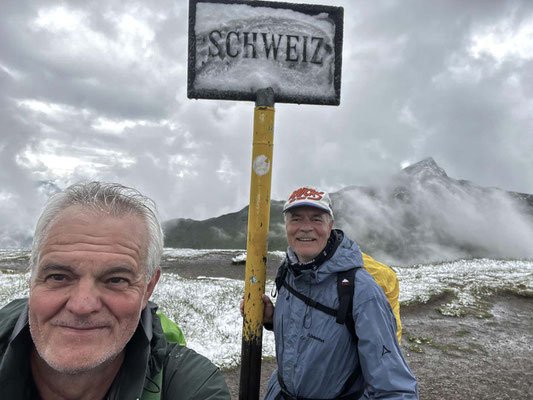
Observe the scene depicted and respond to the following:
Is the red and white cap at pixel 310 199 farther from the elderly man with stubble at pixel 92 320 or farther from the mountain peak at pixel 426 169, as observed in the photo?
the mountain peak at pixel 426 169

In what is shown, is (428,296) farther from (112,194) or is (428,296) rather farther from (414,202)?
(414,202)

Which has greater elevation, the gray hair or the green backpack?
the gray hair

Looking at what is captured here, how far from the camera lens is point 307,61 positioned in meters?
4.11

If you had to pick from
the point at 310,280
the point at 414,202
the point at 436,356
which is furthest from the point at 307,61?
the point at 414,202

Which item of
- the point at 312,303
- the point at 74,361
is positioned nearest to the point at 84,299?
the point at 74,361

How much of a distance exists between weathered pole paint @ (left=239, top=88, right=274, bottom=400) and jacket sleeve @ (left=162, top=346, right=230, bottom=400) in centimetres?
159

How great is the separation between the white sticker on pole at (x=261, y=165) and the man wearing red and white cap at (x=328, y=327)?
55 cm

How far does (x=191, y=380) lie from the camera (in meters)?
2.24

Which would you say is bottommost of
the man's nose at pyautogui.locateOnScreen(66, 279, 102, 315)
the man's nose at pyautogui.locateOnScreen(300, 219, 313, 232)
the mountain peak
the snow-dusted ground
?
the snow-dusted ground

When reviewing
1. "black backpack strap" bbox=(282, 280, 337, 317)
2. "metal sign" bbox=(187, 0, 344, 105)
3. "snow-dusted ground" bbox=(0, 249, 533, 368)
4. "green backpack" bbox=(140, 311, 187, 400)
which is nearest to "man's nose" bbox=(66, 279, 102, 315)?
"green backpack" bbox=(140, 311, 187, 400)

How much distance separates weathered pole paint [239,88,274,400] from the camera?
3846 mm

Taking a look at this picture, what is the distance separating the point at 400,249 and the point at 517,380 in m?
129

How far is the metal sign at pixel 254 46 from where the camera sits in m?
3.99

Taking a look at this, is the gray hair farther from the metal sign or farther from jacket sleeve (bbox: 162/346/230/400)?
the metal sign
